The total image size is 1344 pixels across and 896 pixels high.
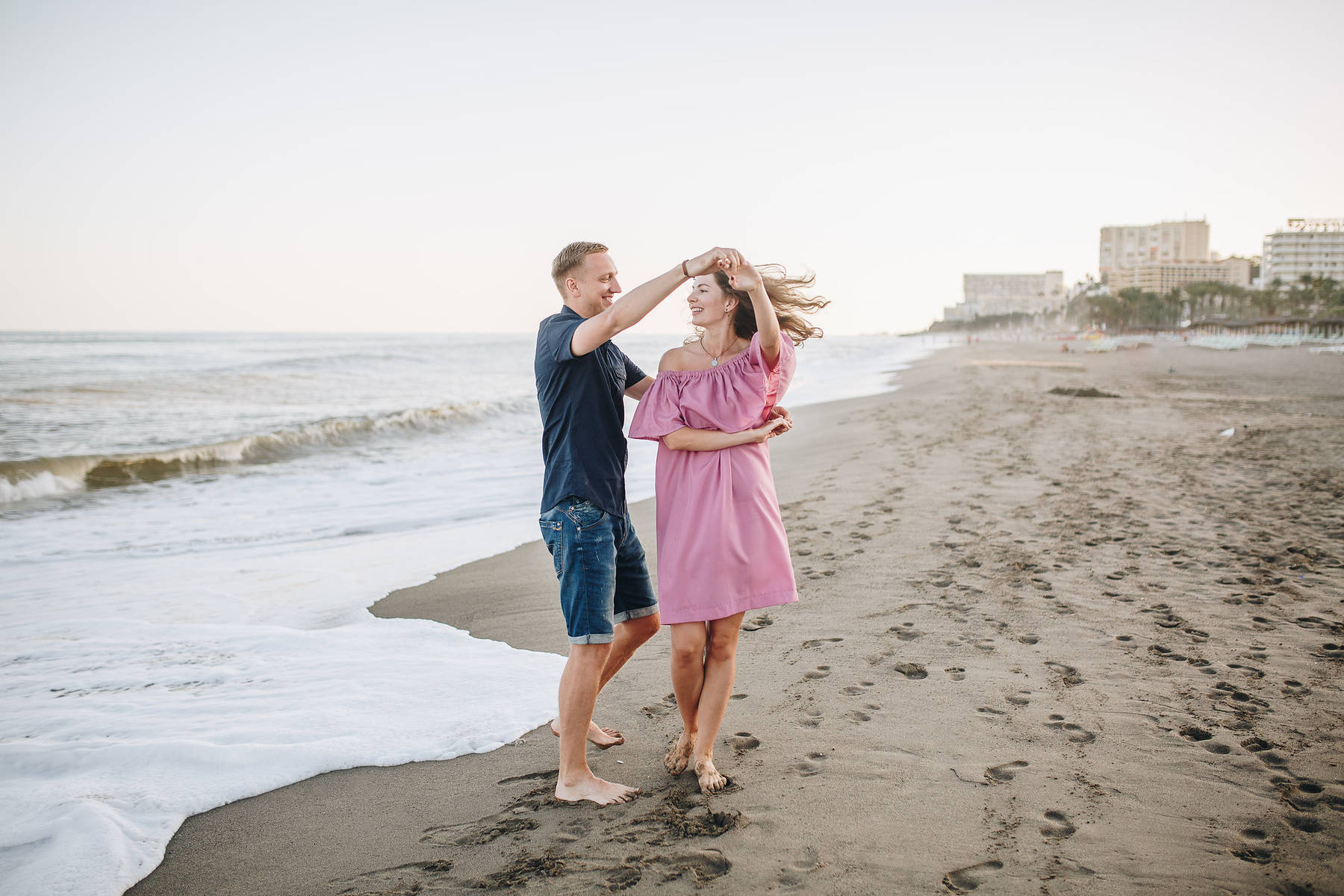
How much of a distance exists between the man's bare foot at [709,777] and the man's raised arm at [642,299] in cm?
156

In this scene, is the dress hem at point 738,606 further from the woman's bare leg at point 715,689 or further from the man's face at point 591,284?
the man's face at point 591,284

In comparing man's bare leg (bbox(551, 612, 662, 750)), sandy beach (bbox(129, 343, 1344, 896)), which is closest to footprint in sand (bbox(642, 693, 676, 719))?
sandy beach (bbox(129, 343, 1344, 896))

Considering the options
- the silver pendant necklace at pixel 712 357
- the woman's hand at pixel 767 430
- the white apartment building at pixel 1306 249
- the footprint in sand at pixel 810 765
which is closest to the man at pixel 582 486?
the silver pendant necklace at pixel 712 357

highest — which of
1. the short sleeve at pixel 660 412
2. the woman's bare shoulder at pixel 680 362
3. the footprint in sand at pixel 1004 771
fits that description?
the woman's bare shoulder at pixel 680 362

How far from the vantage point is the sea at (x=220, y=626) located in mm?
3021

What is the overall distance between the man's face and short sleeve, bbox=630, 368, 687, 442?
359 mm

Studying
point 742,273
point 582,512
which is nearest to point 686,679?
point 582,512

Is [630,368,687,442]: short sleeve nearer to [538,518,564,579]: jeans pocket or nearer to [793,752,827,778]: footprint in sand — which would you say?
[538,518,564,579]: jeans pocket

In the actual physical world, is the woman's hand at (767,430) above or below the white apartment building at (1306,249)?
below

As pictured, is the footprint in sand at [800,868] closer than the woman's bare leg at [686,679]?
Yes

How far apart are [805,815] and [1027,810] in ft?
2.39

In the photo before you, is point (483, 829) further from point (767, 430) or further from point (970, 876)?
point (767, 430)

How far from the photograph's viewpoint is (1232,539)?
5762 mm

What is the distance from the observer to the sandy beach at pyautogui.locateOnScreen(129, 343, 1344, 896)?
2.33 meters
